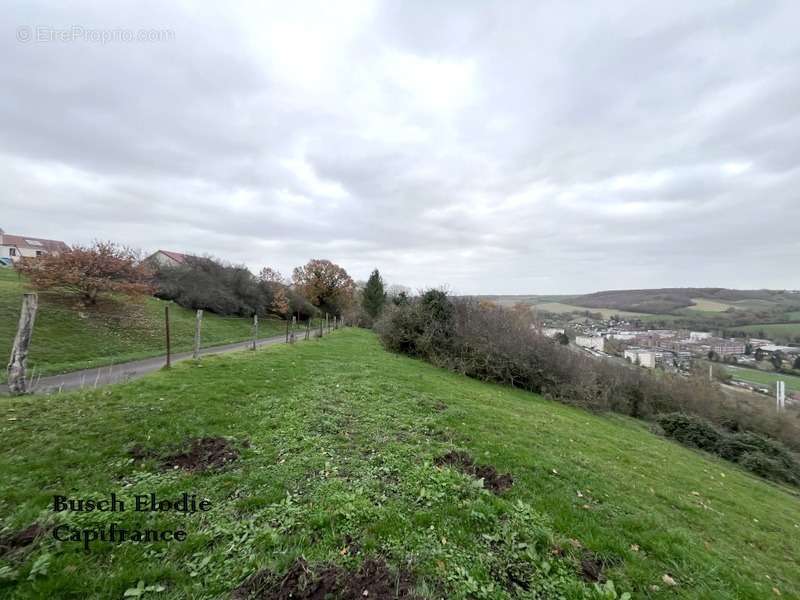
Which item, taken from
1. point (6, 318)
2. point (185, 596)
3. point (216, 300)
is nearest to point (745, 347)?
point (185, 596)

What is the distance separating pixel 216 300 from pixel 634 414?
1497 inches

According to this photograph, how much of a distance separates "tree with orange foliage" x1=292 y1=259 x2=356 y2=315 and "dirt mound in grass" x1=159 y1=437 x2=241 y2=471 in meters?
45.3

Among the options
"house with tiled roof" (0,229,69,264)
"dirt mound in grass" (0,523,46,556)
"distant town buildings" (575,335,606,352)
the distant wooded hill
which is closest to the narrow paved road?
"dirt mound in grass" (0,523,46,556)

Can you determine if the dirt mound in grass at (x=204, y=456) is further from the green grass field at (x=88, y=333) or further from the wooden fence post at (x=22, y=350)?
the green grass field at (x=88, y=333)

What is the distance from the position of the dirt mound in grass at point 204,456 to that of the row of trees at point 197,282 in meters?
22.5

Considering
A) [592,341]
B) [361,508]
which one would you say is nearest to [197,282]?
[361,508]

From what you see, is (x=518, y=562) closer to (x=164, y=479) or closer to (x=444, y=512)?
(x=444, y=512)

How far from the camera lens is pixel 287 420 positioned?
5.85 metres

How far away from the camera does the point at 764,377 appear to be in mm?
29391

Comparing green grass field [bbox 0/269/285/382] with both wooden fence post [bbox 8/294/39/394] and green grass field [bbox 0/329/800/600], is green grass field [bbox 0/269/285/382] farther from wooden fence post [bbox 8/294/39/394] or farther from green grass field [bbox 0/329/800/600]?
green grass field [bbox 0/329/800/600]

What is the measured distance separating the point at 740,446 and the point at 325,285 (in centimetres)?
4534

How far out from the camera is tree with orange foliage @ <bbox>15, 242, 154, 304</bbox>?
1870 centimetres

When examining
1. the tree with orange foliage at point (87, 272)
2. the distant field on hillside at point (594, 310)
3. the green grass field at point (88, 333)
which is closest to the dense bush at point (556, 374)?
the green grass field at point (88, 333)

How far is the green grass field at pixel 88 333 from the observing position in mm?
12845
